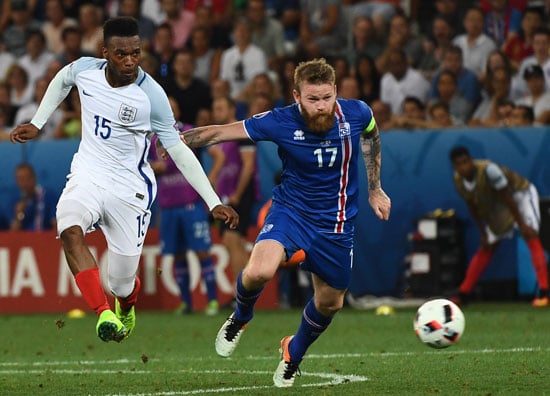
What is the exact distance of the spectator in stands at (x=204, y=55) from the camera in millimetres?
18906

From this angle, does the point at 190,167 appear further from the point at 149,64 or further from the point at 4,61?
the point at 4,61

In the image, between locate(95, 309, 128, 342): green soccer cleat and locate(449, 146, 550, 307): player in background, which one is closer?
locate(95, 309, 128, 342): green soccer cleat

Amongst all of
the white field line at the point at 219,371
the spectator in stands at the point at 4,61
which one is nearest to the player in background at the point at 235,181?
the spectator in stands at the point at 4,61

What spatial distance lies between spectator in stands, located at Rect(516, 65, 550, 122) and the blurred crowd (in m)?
0.01

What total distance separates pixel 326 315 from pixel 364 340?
11.7ft

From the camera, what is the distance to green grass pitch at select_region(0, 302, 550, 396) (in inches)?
336

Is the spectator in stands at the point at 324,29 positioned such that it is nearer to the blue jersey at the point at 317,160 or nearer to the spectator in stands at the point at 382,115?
the spectator in stands at the point at 382,115

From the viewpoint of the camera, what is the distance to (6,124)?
19.3 metres

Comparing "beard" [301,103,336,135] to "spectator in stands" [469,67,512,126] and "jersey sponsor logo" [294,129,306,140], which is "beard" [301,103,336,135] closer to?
"jersey sponsor logo" [294,129,306,140]

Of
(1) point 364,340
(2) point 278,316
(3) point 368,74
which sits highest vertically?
(3) point 368,74

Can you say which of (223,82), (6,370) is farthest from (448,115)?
(6,370)

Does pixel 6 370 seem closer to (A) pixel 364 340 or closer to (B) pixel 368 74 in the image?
(A) pixel 364 340

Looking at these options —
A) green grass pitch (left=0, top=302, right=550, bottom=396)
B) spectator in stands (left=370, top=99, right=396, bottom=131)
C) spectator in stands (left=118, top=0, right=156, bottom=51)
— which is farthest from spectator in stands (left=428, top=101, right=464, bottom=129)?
spectator in stands (left=118, top=0, right=156, bottom=51)

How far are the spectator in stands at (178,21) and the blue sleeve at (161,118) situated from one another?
405 inches
